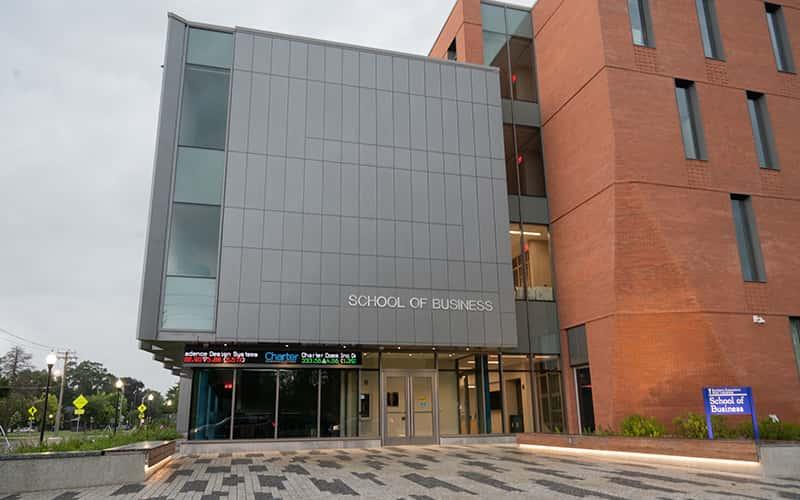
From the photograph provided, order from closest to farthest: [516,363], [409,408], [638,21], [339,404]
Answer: [339,404] → [409,408] → [638,21] → [516,363]

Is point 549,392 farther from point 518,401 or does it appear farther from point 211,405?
point 211,405

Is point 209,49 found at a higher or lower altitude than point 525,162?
higher

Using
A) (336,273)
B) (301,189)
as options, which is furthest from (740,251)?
(301,189)

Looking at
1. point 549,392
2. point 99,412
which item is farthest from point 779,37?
point 99,412

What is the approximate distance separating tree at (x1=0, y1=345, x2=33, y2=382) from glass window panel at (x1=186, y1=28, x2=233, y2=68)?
94824mm

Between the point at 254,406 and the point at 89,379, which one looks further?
the point at 89,379

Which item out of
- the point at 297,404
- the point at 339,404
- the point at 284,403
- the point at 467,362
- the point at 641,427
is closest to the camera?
the point at 641,427

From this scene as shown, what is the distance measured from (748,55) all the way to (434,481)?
2137 cm

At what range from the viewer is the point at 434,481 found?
38.6 feet

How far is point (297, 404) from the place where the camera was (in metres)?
20.6

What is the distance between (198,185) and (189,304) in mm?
4251

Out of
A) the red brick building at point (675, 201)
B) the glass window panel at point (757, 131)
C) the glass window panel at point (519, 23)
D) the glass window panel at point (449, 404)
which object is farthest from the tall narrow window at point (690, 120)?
the glass window panel at point (449, 404)

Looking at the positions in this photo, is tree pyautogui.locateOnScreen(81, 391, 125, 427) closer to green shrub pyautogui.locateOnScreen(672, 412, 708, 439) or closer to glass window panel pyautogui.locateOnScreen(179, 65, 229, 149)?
glass window panel pyautogui.locateOnScreen(179, 65, 229, 149)

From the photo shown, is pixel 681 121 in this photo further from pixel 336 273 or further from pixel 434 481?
pixel 434 481
